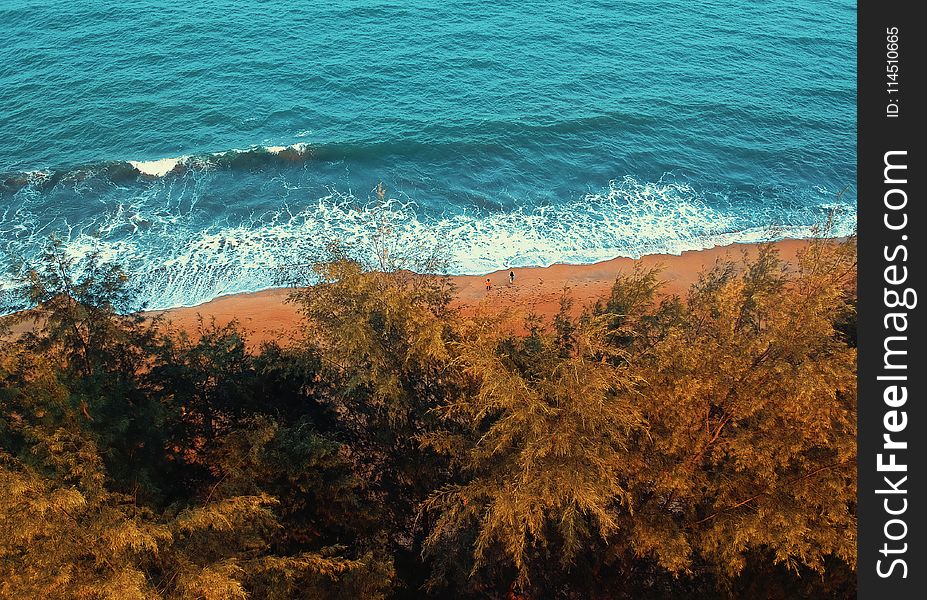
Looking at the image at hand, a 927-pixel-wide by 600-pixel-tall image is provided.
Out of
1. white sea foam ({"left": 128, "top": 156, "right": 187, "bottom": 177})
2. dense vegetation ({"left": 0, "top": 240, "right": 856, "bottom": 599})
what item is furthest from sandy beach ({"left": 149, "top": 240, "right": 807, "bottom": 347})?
white sea foam ({"left": 128, "top": 156, "right": 187, "bottom": 177})

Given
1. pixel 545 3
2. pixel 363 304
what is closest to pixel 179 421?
pixel 363 304

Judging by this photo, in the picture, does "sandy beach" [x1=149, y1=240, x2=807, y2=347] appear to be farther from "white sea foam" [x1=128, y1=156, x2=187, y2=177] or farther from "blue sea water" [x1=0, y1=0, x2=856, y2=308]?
"white sea foam" [x1=128, y1=156, x2=187, y2=177]

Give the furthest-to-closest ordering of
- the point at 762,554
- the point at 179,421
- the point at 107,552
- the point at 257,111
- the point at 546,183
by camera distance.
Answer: the point at 257,111 < the point at 546,183 < the point at 179,421 < the point at 762,554 < the point at 107,552

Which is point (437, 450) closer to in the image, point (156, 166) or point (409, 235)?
point (409, 235)

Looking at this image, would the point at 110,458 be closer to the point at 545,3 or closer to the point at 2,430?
the point at 2,430

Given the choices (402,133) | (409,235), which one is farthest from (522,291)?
(402,133)
